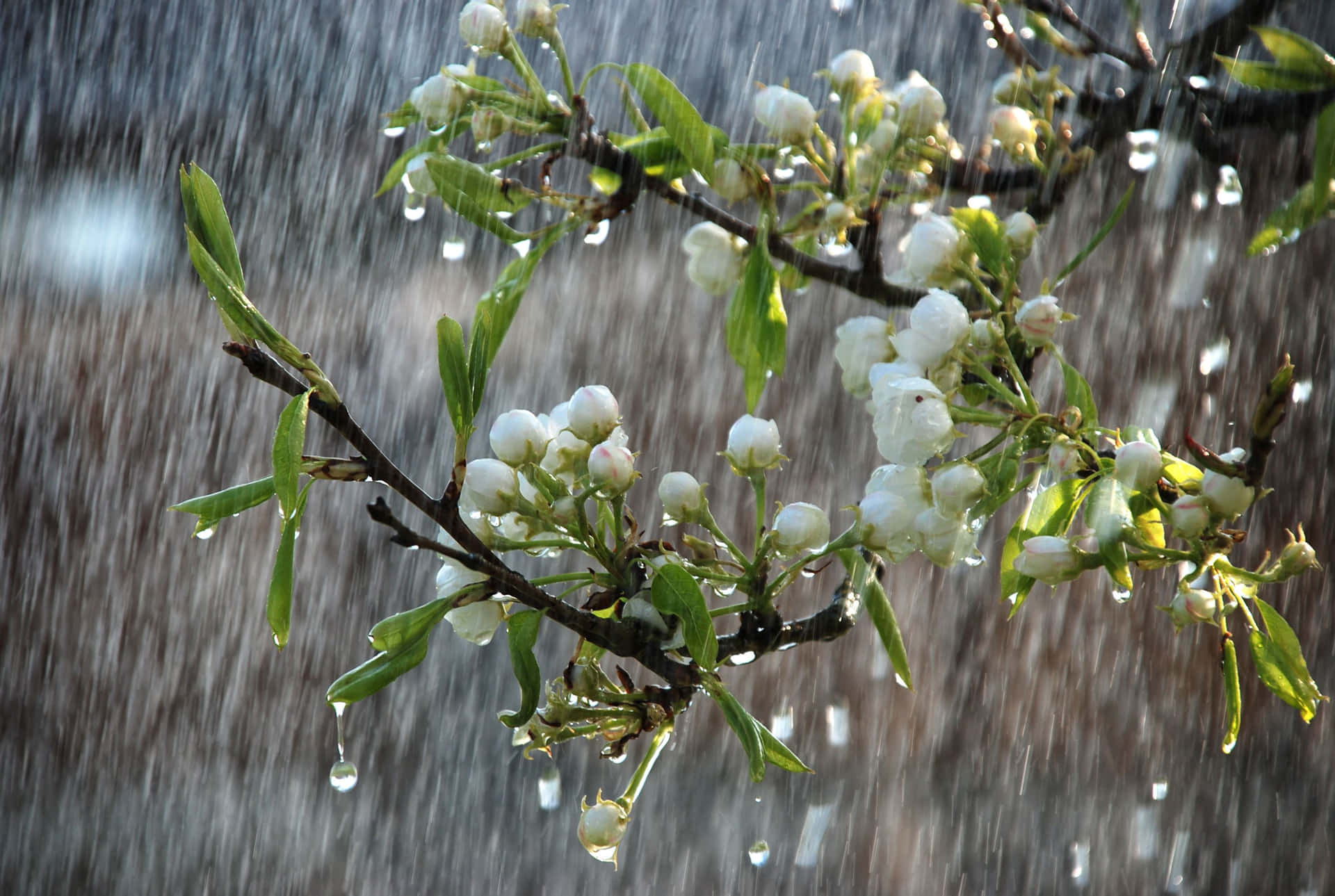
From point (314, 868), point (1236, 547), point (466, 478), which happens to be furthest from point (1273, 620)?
point (314, 868)

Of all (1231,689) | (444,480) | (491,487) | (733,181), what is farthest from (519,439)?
(444,480)

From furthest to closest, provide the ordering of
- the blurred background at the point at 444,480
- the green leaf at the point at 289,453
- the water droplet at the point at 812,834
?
1. the water droplet at the point at 812,834
2. the blurred background at the point at 444,480
3. the green leaf at the point at 289,453

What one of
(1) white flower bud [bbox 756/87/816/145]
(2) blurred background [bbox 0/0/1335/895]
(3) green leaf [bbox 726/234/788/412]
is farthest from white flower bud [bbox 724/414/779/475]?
(2) blurred background [bbox 0/0/1335/895]

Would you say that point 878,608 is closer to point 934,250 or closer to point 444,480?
point 934,250

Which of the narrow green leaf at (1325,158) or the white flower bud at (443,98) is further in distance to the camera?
the white flower bud at (443,98)

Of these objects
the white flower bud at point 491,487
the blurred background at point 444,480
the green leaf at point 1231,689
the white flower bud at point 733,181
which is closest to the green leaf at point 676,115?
the white flower bud at point 733,181

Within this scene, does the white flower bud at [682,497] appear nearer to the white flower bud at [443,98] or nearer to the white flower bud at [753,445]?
the white flower bud at [753,445]

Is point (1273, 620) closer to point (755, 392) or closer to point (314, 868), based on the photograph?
point (755, 392)
